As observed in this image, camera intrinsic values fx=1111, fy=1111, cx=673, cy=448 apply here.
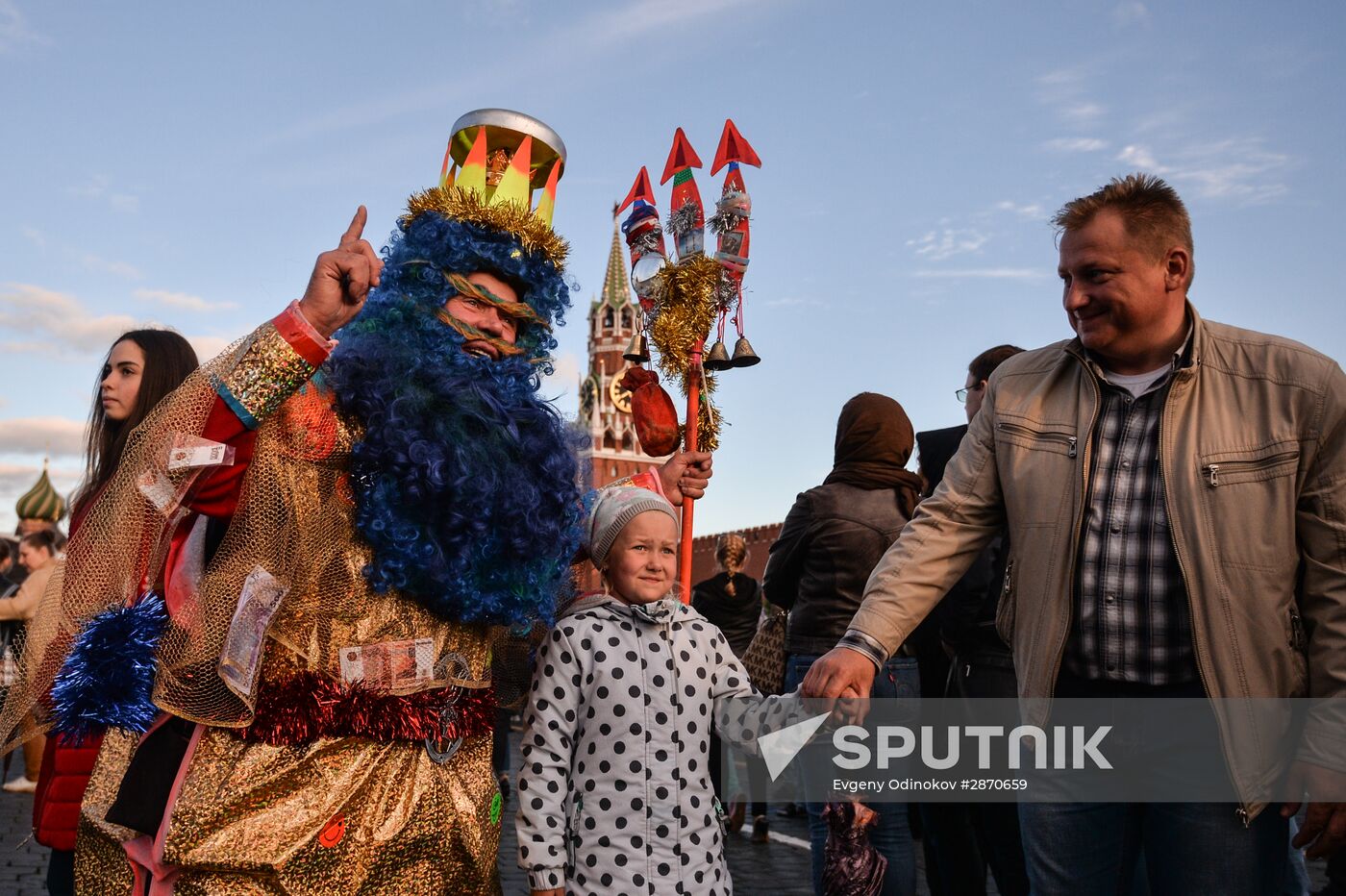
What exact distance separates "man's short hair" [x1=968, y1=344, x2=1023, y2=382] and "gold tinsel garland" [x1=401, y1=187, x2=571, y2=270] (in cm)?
216

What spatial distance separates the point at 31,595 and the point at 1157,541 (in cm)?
625

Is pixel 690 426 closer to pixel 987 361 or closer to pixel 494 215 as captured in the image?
pixel 494 215

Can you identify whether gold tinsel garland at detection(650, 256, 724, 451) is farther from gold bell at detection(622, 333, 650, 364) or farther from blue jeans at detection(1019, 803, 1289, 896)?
blue jeans at detection(1019, 803, 1289, 896)

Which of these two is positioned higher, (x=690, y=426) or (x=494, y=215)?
(x=494, y=215)

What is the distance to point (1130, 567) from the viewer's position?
8.18 ft

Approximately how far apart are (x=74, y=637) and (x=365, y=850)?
852 mm

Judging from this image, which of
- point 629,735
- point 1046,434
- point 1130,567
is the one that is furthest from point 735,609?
point 1130,567

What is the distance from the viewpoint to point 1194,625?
237cm

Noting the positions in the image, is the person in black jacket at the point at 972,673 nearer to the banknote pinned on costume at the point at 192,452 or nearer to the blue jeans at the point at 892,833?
the blue jeans at the point at 892,833

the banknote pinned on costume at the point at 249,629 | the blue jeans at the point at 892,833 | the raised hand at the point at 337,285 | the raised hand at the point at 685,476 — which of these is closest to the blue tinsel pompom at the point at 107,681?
the banknote pinned on costume at the point at 249,629

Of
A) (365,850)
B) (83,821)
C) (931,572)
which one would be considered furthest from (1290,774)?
(83,821)

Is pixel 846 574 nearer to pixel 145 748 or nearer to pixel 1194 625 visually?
pixel 1194 625

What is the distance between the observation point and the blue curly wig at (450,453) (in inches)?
98.4

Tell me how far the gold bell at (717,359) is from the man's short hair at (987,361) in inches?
53.3
